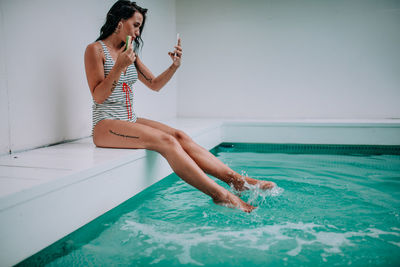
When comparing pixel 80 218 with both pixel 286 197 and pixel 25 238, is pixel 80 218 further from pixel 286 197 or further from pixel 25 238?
pixel 286 197

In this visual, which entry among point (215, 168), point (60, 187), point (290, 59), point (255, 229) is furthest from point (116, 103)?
point (290, 59)

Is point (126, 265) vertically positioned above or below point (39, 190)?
below

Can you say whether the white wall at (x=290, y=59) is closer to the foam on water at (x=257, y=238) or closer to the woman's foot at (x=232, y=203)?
the woman's foot at (x=232, y=203)

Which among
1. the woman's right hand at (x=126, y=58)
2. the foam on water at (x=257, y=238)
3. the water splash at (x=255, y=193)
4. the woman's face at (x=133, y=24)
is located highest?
the woman's face at (x=133, y=24)

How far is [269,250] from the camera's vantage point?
65.4 inches

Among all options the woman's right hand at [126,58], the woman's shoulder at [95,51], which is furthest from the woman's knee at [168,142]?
the woman's shoulder at [95,51]

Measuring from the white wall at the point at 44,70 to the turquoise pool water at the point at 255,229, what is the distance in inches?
35.1

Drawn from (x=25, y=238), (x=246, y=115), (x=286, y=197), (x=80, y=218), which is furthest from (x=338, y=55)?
(x=25, y=238)

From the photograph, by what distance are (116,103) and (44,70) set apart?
63cm

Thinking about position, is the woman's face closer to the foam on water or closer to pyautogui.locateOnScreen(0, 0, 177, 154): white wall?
pyautogui.locateOnScreen(0, 0, 177, 154): white wall

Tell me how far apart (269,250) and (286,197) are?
0.76m

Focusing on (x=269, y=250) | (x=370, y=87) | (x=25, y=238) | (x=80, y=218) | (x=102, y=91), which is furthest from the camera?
(x=370, y=87)

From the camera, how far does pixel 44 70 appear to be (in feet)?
8.66

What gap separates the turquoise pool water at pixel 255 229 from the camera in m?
1.60
